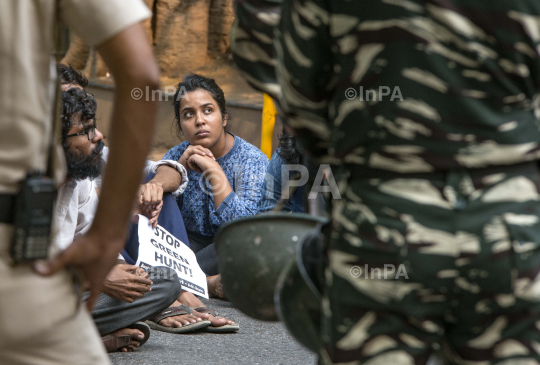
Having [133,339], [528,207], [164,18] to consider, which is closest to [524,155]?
[528,207]

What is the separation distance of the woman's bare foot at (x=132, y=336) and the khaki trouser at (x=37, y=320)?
2.15 meters

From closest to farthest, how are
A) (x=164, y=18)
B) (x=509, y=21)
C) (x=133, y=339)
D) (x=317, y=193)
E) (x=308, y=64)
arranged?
(x=509, y=21)
(x=308, y=64)
(x=317, y=193)
(x=133, y=339)
(x=164, y=18)

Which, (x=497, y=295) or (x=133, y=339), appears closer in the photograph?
(x=497, y=295)

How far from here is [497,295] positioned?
3.23 ft

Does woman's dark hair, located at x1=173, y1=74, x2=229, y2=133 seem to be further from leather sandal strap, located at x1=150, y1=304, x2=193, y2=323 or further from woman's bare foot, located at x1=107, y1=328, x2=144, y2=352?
woman's bare foot, located at x1=107, y1=328, x2=144, y2=352

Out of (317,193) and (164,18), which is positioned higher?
(164,18)

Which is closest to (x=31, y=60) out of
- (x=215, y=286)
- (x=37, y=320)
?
(x=37, y=320)

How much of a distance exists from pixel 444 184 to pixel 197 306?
9.66 ft

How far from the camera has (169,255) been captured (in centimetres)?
378

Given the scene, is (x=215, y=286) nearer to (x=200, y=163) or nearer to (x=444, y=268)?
(x=200, y=163)

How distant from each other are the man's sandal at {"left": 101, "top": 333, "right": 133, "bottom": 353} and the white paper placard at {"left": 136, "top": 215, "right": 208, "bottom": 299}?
48 cm

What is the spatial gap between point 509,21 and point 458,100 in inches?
5.3

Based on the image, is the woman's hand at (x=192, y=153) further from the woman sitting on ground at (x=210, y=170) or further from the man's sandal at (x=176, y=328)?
the man's sandal at (x=176, y=328)

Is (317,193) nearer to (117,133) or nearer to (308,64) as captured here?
(308,64)
